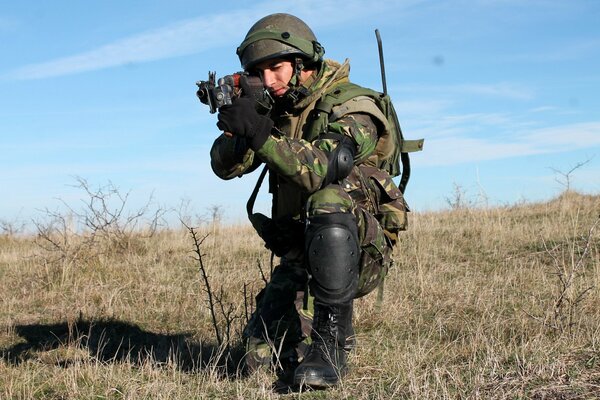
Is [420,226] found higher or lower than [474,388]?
higher

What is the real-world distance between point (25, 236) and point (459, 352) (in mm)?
7437

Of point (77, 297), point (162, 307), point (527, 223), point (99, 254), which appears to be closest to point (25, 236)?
point (99, 254)

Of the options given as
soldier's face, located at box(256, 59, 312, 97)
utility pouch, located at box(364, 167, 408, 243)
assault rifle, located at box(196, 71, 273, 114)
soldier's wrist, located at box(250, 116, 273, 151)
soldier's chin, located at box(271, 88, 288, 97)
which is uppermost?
soldier's face, located at box(256, 59, 312, 97)

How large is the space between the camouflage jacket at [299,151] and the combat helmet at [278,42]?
0.47ft

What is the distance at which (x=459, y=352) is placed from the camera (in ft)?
13.0

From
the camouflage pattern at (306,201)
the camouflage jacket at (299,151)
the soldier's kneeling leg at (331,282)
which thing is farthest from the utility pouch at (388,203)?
the soldier's kneeling leg at (331,282)

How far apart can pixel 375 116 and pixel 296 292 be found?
3.28 ft

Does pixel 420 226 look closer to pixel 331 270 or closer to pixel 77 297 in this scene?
pixel 77 297

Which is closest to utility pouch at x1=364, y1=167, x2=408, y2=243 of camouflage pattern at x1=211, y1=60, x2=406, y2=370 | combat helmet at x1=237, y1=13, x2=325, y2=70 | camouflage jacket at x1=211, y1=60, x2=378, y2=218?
camouflage pattern at x1=211, y1=60, x2=406, y2=370

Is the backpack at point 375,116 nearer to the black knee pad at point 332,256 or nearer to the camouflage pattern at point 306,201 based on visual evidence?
the camouflage pattern at point 306,201

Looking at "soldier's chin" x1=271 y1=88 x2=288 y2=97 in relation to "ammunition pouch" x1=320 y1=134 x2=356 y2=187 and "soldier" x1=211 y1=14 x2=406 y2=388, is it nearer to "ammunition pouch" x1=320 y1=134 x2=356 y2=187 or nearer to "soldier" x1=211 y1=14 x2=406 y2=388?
"soldier" x1=211 y1=14 x2=406 y2=388

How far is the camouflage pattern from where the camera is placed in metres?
3.56

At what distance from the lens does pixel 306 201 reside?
3.65m

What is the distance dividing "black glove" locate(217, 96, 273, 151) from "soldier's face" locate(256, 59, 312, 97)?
674 mm
